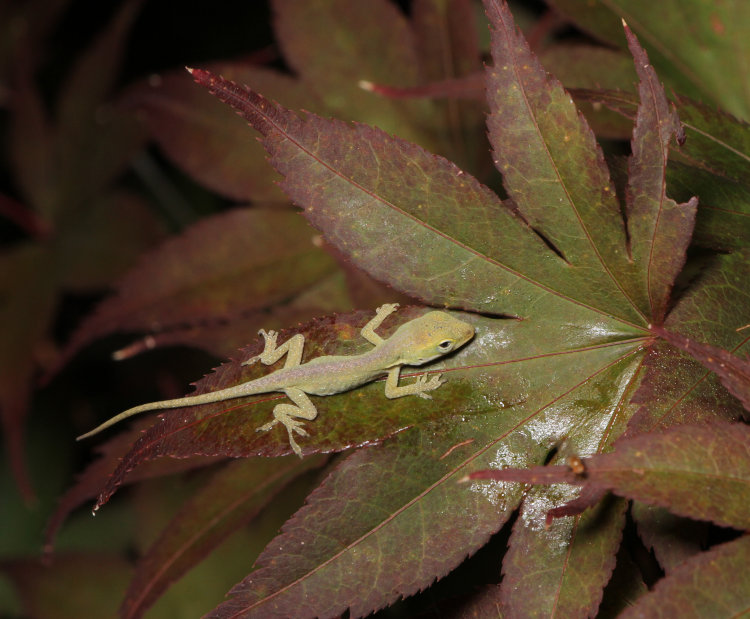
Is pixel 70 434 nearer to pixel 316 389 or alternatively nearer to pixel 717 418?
pixel 316 389

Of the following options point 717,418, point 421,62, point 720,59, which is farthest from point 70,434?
point 720,59

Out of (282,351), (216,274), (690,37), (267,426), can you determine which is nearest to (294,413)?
(267,426)

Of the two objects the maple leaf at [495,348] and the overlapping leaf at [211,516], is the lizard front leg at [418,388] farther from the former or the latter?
the overlapping leaf at [211,516]

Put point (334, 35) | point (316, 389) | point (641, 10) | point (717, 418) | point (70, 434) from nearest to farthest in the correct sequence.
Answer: point (717, 418) → point (316, 389) → point (641, 10) → point (334, 35) → point (70, 434)

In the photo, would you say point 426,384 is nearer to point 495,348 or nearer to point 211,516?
point 495,348

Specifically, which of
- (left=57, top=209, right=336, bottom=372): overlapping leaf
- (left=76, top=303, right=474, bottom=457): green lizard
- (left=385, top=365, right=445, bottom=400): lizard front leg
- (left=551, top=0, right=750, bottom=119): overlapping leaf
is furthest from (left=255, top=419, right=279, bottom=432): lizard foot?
(left=551, top=0, right=750, bottom=119): overlapping leaf

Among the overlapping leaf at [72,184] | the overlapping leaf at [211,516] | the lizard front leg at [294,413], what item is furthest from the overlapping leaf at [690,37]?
the overlapping leaf at [72,184]
